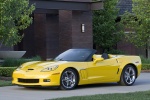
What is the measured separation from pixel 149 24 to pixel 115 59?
10684 millimetres

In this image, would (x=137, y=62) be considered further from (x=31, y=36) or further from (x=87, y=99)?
(x=31, y=36)

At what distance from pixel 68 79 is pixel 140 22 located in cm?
1335

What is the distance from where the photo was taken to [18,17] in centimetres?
1819

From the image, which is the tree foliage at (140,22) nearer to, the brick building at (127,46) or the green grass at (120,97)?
the brick building at (127,46)

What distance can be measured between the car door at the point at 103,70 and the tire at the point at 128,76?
1.29ft

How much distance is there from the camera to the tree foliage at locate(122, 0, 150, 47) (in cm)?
2584

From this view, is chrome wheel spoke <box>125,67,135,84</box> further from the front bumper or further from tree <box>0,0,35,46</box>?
tree <box>0,0,35,46</box>

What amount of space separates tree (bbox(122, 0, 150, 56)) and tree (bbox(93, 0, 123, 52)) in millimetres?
1703

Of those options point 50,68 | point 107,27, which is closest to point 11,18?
point 50,68

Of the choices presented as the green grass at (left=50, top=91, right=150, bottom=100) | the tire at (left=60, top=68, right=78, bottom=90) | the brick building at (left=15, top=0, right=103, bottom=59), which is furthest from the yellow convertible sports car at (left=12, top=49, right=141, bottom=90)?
the brick building at (left=15, top=0, right=103, bottom=59)

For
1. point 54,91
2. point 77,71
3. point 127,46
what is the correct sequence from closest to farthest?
point 54,91, point 77,71, point 127,46

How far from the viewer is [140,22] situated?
2664 cm

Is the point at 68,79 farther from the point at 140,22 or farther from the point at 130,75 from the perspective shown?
the point at 140,22

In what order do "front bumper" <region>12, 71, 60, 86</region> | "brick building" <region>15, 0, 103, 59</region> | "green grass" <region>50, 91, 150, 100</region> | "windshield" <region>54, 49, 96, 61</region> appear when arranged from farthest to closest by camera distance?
"brick building" <region>15, 0, 103, 59</region>
"windshield" <region>54, 49, 96, 61</region>
"front bumper" <region>12, 71, 60, 86</region>
"green grass" <region>50, 91, 150, 100</region>
